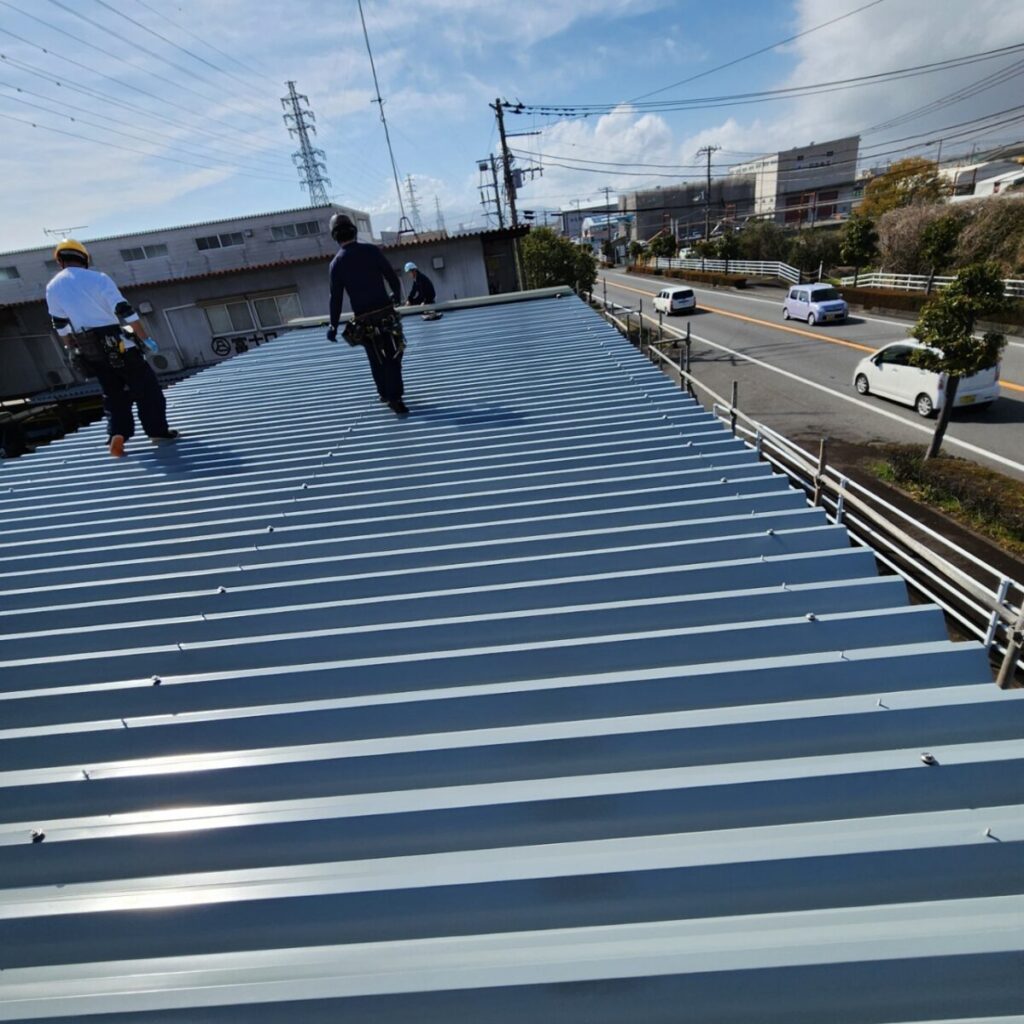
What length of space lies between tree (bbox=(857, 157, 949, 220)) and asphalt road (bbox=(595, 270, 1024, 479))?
839 inches

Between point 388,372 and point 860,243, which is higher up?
point 388,372

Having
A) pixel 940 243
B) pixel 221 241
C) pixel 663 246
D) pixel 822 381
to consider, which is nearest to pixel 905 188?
pixel 663 246

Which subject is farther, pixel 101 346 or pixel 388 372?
pixel 388 372

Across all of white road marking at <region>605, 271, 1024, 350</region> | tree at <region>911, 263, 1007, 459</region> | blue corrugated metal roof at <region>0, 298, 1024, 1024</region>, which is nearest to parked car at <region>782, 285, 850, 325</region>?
white road marking at <region>605, 271, 1024, 350</region>

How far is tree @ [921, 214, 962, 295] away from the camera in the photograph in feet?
81.3

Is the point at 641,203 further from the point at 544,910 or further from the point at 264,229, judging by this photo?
the point at 544,910

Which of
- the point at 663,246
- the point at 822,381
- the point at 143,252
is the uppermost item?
the point at 143,252

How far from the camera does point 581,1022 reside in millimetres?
1313

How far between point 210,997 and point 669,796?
4.40ft

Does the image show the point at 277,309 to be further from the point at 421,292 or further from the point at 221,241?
the point at 221,241

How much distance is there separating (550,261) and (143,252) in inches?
933

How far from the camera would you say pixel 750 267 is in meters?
44.3

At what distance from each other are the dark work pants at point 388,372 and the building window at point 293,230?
104 ft

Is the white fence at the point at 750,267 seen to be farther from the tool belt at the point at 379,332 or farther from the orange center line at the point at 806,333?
the tool belt at the point at 379,332
